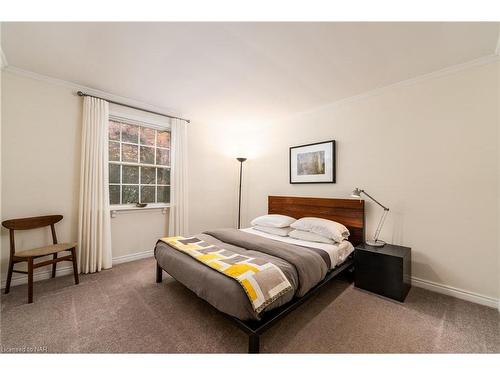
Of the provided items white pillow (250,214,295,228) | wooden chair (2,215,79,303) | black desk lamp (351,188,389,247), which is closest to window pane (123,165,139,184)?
wooden chair (2,215,79,303)

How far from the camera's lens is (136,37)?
178 cm

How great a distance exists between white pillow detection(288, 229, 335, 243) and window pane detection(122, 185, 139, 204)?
2.55 metres

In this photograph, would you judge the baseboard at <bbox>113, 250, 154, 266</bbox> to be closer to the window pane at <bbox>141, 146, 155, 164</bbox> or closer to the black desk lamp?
the window pane at <bbox>141, 146, 155, 164</bbox>

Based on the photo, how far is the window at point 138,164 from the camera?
3.15m

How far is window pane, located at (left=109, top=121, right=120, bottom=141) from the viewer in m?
3.12

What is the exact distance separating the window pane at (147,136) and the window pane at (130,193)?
76cm

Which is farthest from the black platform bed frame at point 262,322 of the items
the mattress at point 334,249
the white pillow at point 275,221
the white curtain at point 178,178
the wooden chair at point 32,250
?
the white curtain at point 178,178

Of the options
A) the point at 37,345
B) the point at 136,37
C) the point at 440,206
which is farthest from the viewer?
the point at 440,206

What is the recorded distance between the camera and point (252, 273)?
1.54 m

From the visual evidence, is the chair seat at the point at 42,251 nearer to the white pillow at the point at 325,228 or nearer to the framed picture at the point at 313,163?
the white pillow at the point at 325,228

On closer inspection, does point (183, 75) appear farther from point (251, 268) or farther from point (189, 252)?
point (251, 268)

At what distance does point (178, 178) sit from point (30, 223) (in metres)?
1.88

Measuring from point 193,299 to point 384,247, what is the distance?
2277 mm
